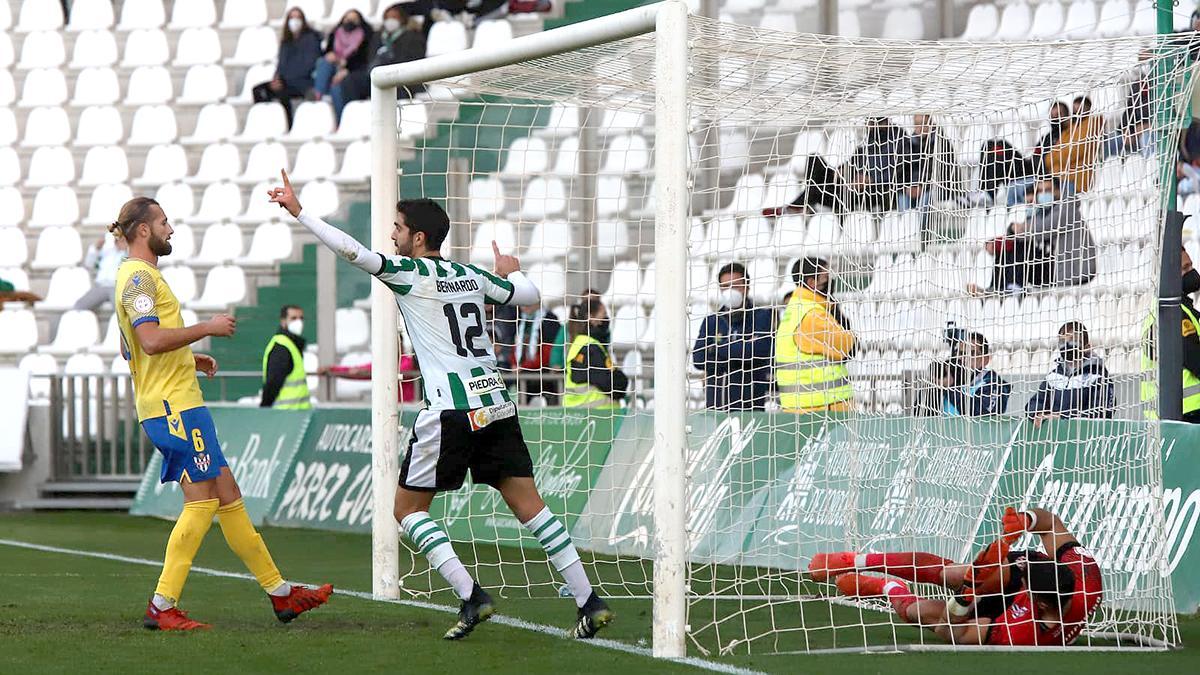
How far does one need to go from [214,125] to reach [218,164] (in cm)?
80

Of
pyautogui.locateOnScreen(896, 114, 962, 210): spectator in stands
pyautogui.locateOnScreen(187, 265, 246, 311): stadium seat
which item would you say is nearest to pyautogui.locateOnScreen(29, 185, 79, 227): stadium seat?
pyautogui.locateOnScreen(187, 265, 246, 311): stadium seat

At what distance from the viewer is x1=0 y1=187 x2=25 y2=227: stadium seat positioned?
76.3 ft

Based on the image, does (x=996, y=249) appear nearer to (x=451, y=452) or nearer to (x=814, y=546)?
(x=814, y=546)

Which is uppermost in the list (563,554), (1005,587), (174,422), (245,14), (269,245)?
A: (245,14)

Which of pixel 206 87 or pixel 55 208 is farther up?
pixel 206 87

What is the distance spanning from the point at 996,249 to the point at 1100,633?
2.24 metres

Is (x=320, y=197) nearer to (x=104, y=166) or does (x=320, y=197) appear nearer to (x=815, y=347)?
(x=104, y=166)

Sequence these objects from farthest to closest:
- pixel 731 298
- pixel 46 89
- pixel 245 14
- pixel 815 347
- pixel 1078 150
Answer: pixel 46 89, pixel 245 14, pixel 731 298, pixel 815 347, pixel 1078 150

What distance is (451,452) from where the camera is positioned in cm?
730

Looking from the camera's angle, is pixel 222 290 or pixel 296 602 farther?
pixel 222 290

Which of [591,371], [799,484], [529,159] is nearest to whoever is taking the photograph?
[799,484]

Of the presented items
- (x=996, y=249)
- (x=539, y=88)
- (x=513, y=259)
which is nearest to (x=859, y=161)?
(x=996, y=249)

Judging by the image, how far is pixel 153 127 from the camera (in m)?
23.2

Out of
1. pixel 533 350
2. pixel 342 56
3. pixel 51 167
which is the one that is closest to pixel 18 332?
pixel 51 167
